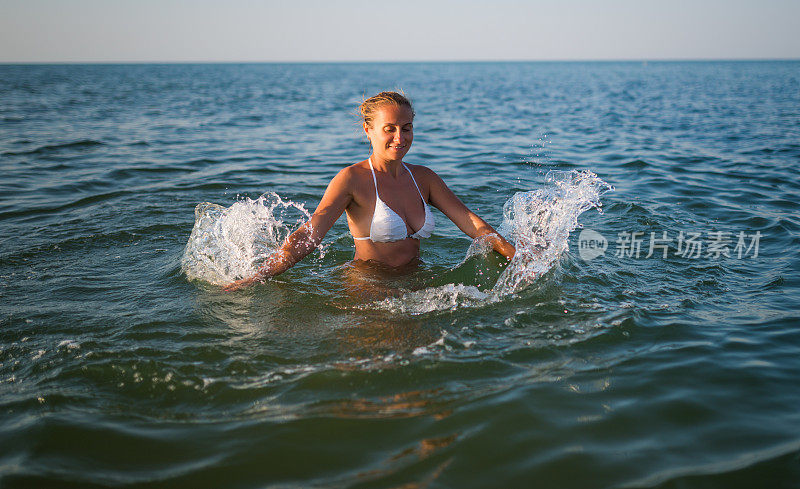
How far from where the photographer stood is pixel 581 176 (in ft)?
19.4

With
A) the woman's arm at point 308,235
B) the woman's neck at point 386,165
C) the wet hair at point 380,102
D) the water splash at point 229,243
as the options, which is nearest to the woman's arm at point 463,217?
the woman's neck at point 386,165

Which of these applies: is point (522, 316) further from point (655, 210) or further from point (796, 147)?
point (796, 147)

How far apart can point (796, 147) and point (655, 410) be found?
11.8 metres

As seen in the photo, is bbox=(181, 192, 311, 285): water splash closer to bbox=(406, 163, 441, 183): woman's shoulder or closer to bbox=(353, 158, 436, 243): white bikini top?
bbox=(353, 158, 436, 243): white bikini top

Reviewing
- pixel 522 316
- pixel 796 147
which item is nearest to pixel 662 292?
pixel 522 316

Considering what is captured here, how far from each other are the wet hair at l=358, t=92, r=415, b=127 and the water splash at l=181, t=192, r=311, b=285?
1103mm

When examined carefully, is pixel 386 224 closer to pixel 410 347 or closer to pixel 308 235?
pixel 308 235

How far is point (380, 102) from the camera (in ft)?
15.0

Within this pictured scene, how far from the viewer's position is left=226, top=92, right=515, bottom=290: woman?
459cm

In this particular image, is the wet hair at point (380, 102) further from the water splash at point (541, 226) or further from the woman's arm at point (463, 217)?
the water splash at point (541, 226)

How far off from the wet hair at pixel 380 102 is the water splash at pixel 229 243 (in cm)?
110

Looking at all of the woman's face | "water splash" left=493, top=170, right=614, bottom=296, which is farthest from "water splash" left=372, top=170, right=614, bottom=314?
the woman's face

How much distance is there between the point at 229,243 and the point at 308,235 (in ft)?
4.28

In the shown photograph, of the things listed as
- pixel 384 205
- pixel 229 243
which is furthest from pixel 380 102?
pixel 229 243
